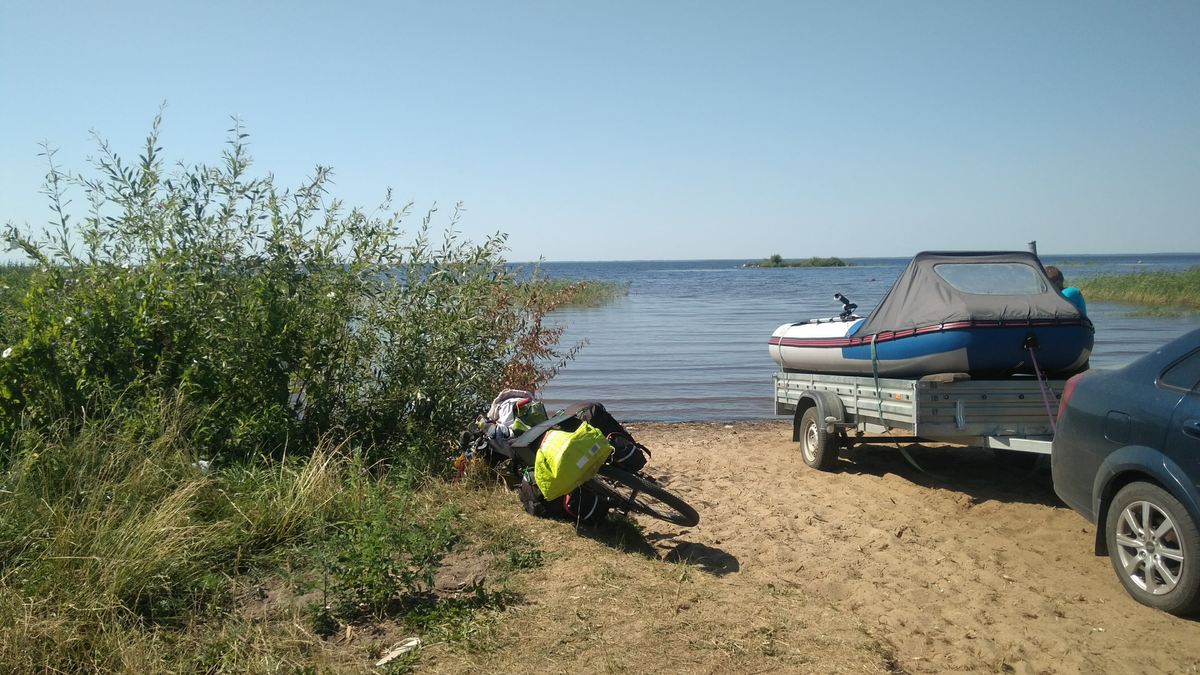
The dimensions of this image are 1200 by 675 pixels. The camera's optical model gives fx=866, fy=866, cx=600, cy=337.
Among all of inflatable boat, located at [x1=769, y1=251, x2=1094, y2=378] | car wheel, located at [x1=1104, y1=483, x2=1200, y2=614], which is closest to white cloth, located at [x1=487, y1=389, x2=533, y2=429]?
inflatable boat, located at [x1=769, y1=251, x2=1094, y2=378]

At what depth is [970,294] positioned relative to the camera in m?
7.20

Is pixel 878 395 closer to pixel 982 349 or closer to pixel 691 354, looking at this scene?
pixel 982 349

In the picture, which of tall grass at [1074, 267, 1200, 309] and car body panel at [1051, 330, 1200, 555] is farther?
tall grass at [1074, 267, 1200, 309]

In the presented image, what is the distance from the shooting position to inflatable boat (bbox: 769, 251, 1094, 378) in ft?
22.6

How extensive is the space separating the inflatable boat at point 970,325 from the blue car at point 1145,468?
1.50m

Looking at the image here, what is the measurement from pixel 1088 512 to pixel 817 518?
78.0 inches

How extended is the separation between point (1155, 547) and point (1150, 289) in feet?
118

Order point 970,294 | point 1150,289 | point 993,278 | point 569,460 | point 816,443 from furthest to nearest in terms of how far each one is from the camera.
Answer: point 1150,289, point 816,443, point 993,278, point 970,294, point 569,460

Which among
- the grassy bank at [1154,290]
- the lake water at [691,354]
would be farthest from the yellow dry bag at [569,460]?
the grassy bank at [1154,290]

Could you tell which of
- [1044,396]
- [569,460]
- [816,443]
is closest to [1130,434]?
[1044,396]

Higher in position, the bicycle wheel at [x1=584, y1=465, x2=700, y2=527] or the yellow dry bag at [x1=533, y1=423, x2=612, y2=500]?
the yellow dry bag at [x1=533, y1=423, x2=612, y2=500]

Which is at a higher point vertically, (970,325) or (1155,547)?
(970,325)

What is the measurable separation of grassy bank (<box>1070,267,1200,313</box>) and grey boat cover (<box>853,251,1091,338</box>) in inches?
1075

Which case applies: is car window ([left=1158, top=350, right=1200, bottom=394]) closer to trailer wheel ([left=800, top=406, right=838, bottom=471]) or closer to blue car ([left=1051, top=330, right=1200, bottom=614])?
blue car ([left=1051, top=330, right=1200, bottom=614])
